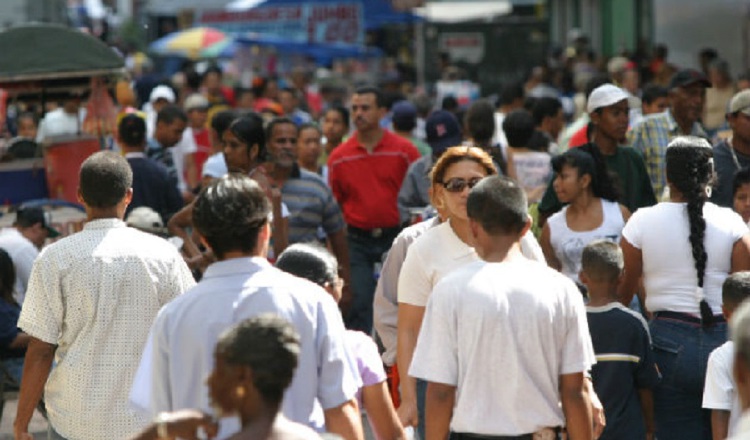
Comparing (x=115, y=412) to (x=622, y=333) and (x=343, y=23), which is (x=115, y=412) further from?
(x=343, y=23)

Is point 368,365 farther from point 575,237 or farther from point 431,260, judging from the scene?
point 575,237

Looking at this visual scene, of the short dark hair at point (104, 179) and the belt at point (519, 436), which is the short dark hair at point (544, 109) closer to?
the short dark hair at point (104, 179)

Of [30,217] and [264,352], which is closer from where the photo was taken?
[264,352]

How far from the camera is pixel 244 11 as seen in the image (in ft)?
97.1

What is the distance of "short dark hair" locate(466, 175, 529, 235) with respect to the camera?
5.41m

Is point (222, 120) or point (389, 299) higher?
point (222, 120)

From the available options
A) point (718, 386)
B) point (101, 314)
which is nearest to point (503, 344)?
point (718, 386)

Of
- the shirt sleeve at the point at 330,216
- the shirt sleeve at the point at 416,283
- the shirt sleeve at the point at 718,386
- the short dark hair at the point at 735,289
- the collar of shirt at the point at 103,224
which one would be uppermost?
the collar of shirt at the point at 103,224

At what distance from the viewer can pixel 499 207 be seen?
17.7 feet

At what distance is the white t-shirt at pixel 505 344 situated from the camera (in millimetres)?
5258

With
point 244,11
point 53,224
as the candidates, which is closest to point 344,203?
point 53,224

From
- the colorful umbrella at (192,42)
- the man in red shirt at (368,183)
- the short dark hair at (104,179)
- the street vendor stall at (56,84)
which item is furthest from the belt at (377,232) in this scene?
the colorful umbrella at (192,42)

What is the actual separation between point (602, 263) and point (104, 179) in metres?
2.49

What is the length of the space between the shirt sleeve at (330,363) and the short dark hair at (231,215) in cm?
32
